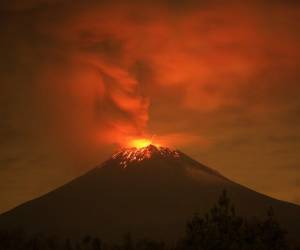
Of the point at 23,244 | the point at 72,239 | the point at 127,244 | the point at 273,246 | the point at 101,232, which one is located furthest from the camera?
the point at 101,232

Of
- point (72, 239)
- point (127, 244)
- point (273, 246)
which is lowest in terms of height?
point (273, 246)

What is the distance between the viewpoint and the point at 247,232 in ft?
176

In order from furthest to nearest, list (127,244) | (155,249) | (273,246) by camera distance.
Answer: (127,244) → (155,249) → (273,246)

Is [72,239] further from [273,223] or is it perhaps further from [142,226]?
[273,223]

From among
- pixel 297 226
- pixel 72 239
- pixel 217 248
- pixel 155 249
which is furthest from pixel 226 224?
pixel 297 226

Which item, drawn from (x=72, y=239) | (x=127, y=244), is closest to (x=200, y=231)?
(x=127, y=244)

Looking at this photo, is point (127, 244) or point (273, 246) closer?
point (273, 246)

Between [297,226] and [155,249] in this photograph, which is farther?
[297,226]

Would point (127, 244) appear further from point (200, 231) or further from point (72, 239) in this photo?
point (72, 239)

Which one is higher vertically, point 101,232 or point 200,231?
point 101,232

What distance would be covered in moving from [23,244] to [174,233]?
99123mm

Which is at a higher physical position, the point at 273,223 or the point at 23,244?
the point at 23,244

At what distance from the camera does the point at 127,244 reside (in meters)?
73.4

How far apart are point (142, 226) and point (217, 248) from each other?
14490cm
